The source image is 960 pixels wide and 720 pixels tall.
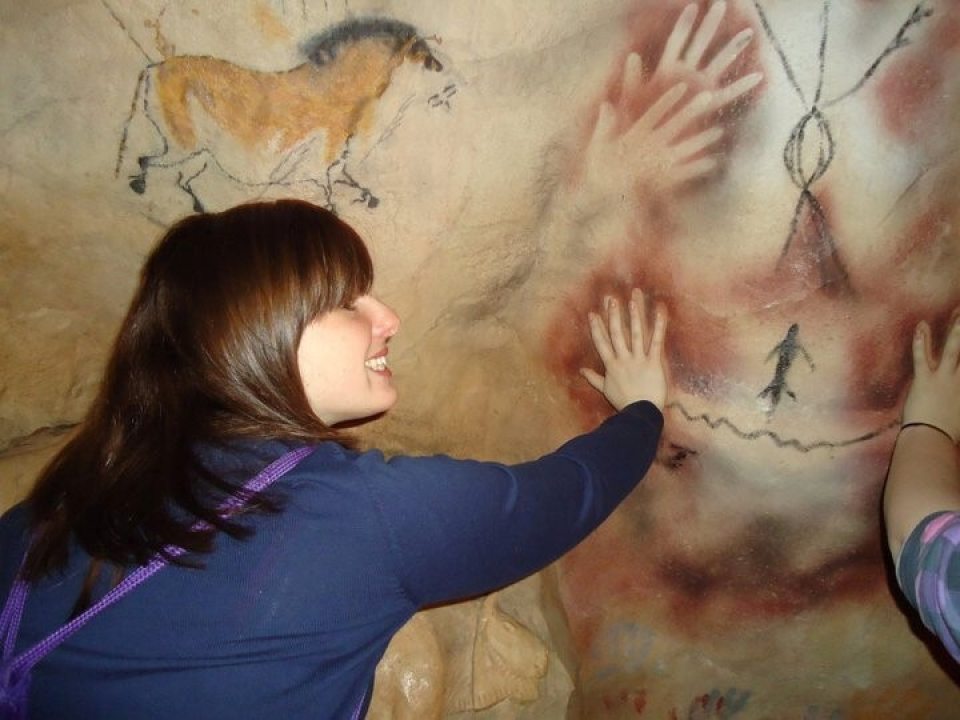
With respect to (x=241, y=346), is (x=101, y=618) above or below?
below

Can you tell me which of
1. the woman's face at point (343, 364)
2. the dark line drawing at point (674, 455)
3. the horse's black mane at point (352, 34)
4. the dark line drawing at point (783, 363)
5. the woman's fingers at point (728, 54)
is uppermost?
the horse's black mane at point (352, 34)

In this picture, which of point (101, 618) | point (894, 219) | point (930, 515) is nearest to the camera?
point (101, 618)

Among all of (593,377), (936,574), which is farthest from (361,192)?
(936,574)

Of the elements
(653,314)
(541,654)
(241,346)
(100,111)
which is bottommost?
(541,654)

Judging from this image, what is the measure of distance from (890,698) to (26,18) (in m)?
2.52

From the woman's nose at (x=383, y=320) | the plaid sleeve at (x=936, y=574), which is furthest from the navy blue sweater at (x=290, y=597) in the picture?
the plaid sleeve at (x=936, y=574)

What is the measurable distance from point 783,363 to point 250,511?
3.81ft

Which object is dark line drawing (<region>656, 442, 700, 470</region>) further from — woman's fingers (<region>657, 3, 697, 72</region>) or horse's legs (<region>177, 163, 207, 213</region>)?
horse's legs (<region>177, 163, 207, 213</region>)

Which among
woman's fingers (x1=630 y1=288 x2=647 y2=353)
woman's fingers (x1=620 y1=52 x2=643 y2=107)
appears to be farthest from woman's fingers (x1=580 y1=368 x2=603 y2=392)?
woman's fingers (x1=620 y1=52 x2=643 y2=107)

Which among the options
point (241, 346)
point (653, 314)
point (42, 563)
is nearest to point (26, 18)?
point (241, 346)

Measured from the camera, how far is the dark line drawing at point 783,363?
4.89ft

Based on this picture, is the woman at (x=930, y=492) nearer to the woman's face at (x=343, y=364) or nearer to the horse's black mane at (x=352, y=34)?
the woman's face at (x=343, y=364)

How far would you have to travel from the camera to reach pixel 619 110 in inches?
58.2

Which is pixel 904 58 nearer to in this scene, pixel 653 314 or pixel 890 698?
pixel 653 314
